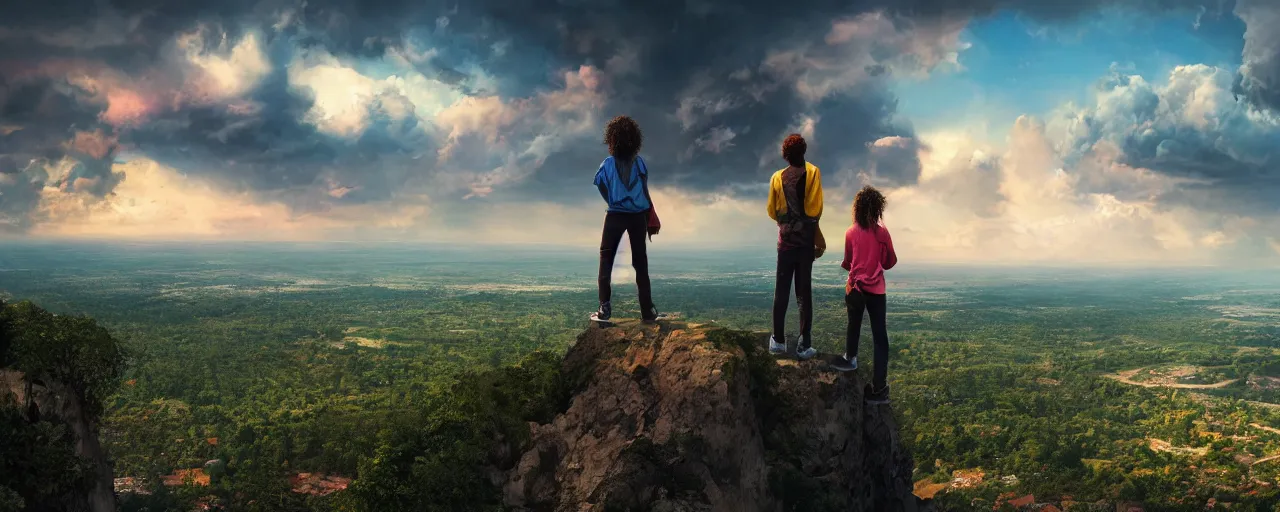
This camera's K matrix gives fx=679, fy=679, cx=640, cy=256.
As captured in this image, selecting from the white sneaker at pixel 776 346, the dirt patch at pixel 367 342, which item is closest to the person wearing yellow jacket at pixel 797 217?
the white sneaker at pixel 776 346

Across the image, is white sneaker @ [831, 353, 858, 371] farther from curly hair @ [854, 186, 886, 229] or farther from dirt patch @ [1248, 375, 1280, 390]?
dirt patch @ [1248, 375, 1280, 390]

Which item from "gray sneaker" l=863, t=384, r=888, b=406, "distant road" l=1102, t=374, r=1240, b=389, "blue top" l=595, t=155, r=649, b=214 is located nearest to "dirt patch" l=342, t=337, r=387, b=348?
"gray sneaker" l=863, t=384, r=888, b=406

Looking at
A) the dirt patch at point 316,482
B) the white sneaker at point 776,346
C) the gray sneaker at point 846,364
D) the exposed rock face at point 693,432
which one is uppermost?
the white sneaker at point 776,346

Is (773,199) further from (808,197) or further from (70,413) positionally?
(70,413)

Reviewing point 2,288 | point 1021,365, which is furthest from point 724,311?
point 2,288

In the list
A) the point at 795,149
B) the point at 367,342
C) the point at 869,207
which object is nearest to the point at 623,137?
the point at 795,149

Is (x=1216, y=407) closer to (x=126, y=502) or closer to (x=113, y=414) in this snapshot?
(x=126, y=502)

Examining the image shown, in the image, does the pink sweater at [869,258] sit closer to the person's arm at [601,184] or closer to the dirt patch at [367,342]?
the person's arm at [601,184]
